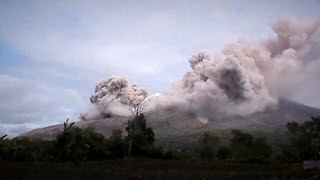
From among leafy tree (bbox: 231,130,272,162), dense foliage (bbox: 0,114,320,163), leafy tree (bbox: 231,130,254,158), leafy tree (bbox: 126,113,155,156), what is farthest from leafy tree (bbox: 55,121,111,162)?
leafy tree (bbox: 231,130,254,158)

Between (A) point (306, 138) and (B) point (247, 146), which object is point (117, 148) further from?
(A) point (306, 138)

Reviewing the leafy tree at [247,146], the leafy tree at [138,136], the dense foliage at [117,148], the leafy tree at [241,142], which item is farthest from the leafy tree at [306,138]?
the leafy tree at [138,136]

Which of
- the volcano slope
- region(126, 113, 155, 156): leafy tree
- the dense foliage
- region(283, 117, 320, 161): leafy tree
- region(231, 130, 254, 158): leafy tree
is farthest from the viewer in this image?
the volcano slope

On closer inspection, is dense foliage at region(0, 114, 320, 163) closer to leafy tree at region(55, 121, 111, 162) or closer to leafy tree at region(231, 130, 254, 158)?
leafy tree at region(55, 121, 111, 162)

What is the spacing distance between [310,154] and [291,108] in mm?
100014

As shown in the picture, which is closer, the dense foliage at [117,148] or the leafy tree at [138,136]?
the dense foliage at [117,148]

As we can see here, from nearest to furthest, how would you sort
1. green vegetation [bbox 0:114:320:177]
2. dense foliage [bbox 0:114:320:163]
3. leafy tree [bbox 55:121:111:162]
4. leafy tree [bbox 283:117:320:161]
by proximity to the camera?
1. green vegetation [bbox 0:114:320:177]
2. dense foliage [bbox 0:114:320:163]
3. leafy tree [bbox 55:121:111:162]
4. leafy tree [bbox 283:117:320:161]

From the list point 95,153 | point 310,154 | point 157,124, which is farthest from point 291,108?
point 95,153

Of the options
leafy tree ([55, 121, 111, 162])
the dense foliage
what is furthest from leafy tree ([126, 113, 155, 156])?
leafy tree ([55, 121, 111, 162])

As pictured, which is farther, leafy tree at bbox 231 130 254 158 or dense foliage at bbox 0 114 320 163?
leafy tree at bbox 231 130 254 158

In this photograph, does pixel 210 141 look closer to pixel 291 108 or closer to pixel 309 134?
pixel 309 134

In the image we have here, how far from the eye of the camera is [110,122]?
12738 centimetres

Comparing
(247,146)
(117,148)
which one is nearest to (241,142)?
(247,146)

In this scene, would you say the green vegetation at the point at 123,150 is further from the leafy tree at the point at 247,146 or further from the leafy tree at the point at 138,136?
the leafy tree at the point at 247,146
